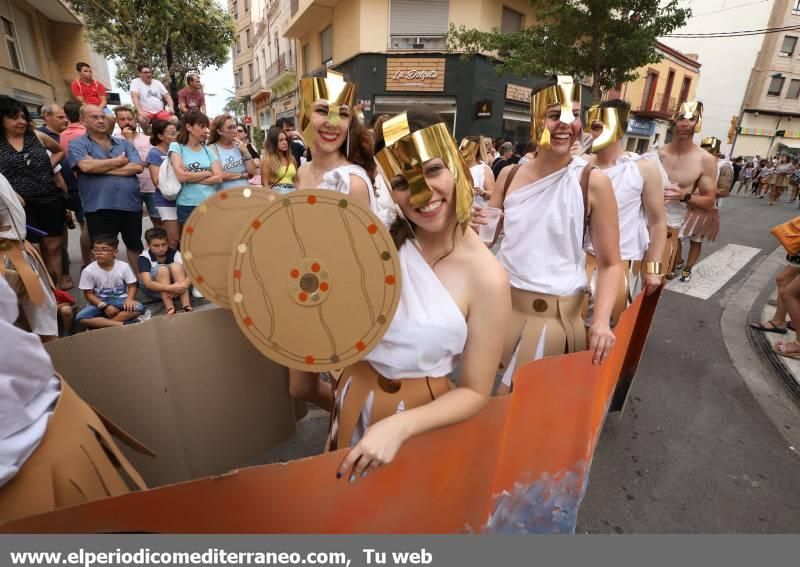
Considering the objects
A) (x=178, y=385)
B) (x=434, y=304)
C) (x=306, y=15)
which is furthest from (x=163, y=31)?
(x=434, y=304)

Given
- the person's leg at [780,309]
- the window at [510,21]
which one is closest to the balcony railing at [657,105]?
the window at [510,21]

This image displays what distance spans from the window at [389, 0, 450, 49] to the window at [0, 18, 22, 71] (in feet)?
41.1

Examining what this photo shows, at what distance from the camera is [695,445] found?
2.70m

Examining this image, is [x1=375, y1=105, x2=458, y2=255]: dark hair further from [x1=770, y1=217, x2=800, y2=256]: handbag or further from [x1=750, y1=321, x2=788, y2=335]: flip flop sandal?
[x1=750, y1=321, x2=788, y2=335]: flip flop sandal

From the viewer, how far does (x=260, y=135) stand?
1027 inches

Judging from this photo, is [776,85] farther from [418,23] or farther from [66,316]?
[66,316]

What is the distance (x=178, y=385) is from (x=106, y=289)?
2631 millimetres

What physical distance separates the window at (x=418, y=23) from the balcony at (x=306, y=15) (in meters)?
3.25

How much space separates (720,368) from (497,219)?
9.78 feet

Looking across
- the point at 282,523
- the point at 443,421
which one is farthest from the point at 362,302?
the point at 282,523

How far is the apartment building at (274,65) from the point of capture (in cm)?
2334

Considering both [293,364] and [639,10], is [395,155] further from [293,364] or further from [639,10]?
[639,10]

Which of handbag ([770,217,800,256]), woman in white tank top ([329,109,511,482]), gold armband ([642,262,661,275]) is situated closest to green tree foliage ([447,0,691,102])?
handbag ([770,217,800,256])

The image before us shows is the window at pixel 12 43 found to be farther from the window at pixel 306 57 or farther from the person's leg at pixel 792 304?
the person's leg at pixel 792 304
